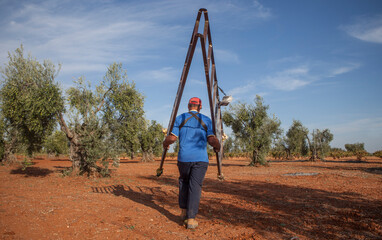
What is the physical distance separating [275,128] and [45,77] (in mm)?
25578

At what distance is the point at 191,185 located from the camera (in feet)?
16.6

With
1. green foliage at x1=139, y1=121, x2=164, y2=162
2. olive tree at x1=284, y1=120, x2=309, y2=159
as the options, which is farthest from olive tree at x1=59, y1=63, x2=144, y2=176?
olive tree at x1=284, y1=120, x2=309, y2=159

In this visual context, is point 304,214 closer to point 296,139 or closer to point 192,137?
point 192,137

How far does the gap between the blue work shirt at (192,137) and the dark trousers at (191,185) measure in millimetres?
140

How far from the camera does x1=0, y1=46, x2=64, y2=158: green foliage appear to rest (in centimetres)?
1254

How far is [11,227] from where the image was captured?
4.64 m

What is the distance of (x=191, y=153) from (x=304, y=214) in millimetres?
3767

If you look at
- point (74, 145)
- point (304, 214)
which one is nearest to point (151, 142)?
point (74, 145)

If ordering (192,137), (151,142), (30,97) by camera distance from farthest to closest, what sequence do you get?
(151,142)
(30,97)
(192,137)

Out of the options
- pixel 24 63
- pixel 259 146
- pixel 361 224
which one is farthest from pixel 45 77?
pixel 259 146

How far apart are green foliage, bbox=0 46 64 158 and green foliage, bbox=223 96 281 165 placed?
21.9m

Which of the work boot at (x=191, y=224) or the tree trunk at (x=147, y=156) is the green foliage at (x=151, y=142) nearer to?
the tree trunk at (x=147, y=156)

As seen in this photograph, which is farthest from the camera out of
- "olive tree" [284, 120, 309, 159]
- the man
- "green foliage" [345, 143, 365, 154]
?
"green foliage" [345, 143, 365, 154]

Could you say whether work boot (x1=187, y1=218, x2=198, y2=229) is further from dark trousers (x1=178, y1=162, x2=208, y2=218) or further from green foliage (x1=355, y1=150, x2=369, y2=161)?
green foliage (x1=355, y1=150, x2=369, y2=161)
